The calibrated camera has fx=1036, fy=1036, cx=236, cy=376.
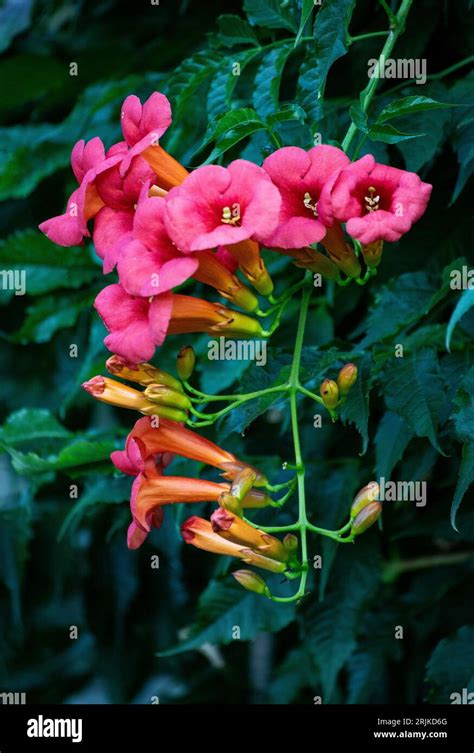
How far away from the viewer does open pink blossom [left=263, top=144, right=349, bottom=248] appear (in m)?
1.44

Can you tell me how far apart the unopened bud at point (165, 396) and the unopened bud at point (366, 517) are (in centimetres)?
31

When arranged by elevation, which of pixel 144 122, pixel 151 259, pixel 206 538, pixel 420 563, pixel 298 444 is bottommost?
pixel 420 563

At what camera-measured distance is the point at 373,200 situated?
148 cm

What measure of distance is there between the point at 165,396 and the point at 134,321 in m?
0.17

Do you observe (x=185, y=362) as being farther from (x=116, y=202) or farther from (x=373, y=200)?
(x=373, y=200)

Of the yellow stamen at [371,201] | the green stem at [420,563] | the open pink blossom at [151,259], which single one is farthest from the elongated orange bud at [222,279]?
the green stem at [420,563]

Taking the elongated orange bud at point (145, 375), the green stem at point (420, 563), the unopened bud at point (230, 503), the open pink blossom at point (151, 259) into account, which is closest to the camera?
the open pink blossom at point (151, 259)

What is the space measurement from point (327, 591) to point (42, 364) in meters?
1.50

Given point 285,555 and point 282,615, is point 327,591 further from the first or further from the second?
point 285,555

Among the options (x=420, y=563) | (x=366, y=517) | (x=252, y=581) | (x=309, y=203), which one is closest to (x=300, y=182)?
(x=309, y=203)

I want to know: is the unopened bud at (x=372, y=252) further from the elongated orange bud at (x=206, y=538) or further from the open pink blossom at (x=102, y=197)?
the elongated orange bud at (x=206, y=538)

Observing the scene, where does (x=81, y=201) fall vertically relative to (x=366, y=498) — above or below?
above

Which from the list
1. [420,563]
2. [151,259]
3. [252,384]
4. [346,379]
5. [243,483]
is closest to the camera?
[151,259]

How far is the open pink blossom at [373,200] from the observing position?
1413 mm
